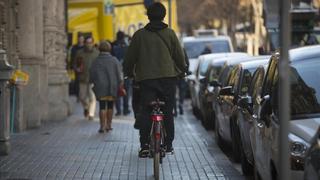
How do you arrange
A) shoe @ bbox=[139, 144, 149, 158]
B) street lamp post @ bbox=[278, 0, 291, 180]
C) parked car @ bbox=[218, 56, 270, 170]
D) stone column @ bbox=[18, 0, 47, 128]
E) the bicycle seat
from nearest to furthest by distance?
street lamp post @ bbox=[278, 0, 291, 180] → the bicycle seat → shoe @ bbox=[139, 144, 149, 158] → parked car @ bbox=[218, 56, 270, 170] → stone column @ bbox=[18, 0, 47, 128]

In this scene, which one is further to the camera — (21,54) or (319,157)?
(21,54)

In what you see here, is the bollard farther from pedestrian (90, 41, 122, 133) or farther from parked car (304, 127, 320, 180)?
parked car (304, 127, 320, 180)

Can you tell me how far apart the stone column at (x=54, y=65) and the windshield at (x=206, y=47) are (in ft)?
32.9

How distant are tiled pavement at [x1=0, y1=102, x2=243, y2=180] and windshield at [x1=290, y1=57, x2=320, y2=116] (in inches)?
85.9

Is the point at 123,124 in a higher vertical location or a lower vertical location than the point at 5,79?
lower

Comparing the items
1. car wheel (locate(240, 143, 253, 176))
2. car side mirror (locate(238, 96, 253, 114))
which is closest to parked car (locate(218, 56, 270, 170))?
car wheel (locate(240, 143, 253, 176))

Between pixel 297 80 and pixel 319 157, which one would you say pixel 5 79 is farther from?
pixel 319 157

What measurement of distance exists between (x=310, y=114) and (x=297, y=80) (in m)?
0.62

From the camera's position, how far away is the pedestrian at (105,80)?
52.8 feet

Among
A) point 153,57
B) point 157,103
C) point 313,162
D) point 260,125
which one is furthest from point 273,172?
point 153,57

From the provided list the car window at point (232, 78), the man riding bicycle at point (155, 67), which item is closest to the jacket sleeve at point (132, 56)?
the man riding bicycle at point (155, 67)

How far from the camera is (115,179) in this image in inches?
404

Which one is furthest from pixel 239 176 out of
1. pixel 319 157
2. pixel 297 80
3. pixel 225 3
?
pixel 225 3

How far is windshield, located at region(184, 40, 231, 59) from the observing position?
31.3 m
